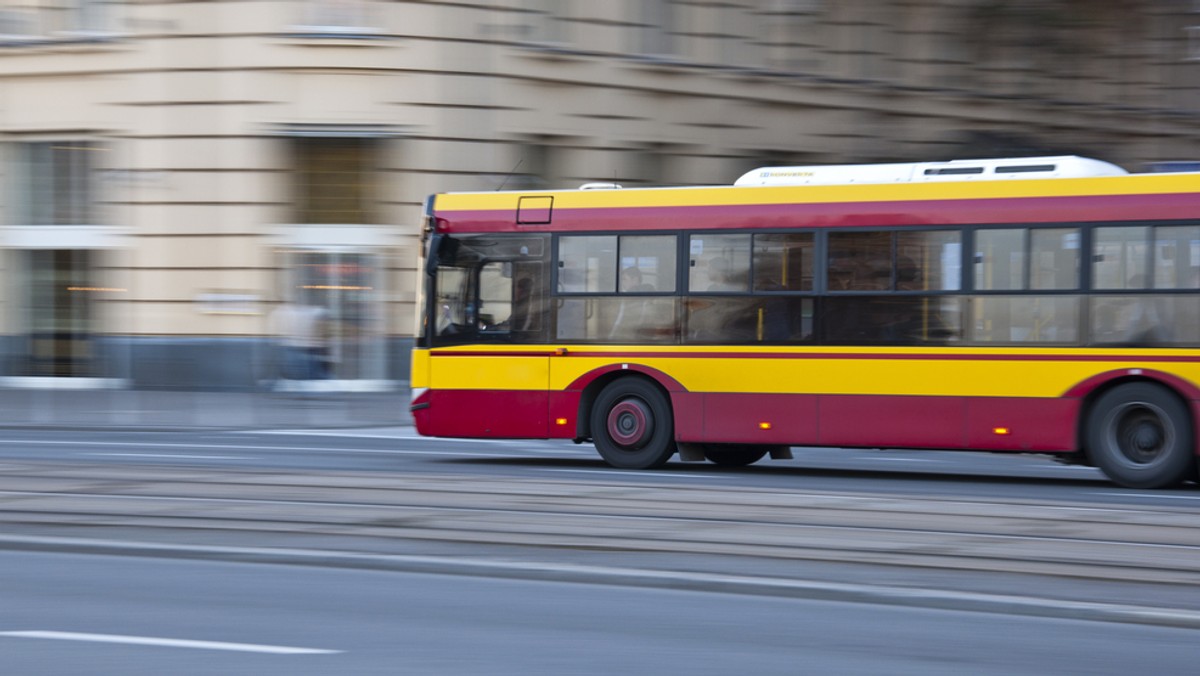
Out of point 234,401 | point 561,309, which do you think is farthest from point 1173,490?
point 234,401

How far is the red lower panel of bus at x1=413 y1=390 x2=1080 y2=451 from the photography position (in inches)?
505

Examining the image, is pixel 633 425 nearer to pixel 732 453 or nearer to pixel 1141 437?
pixel 732 453

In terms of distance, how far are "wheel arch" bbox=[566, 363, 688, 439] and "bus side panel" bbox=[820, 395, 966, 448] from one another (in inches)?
52.9

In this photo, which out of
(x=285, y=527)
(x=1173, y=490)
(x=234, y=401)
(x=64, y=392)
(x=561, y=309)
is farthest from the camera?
(x=64, y=392)

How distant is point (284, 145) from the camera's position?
2456 centimetres

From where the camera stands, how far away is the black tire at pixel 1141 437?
12352mm

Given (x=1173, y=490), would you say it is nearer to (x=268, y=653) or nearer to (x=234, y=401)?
(x=268, y=653)

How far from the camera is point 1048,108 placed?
93.4ft

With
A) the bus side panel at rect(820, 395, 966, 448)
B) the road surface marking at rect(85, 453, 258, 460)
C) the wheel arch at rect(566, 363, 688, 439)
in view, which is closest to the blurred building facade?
the road surface marking at rect(85, 453, 258, 460)

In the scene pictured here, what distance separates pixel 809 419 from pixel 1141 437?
2.56 m

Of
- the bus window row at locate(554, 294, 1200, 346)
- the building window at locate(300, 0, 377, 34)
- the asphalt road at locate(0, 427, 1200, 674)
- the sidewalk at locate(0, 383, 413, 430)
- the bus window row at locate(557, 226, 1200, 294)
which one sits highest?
the building window at locate(300, 0, 377, 34)

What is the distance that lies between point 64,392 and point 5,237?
2932 millimetres

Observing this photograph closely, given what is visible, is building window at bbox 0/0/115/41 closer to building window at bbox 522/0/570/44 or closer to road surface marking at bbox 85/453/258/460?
building window at bbox 522/0/570/44

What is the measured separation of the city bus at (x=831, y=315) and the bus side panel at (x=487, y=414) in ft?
0.06
